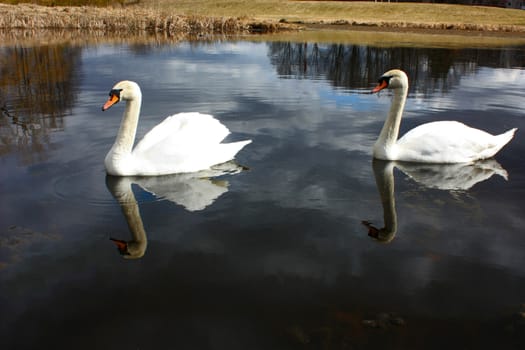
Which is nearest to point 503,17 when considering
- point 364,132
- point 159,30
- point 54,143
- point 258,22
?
point 258,22

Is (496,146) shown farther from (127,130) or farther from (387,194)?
(127,130)

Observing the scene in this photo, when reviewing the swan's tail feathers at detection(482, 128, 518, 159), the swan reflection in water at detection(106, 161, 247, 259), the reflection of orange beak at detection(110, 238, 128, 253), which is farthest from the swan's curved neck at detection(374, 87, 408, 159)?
the reflection of orange beak at detection(110, 238, 128, 253)

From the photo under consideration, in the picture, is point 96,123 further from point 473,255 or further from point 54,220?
point 473,255

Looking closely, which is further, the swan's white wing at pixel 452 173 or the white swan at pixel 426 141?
the white swan at pixel 426 141

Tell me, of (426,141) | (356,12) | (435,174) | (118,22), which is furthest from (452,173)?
(356,12)

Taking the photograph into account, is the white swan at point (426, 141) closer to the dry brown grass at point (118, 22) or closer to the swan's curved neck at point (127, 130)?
the swan's curved neck at point (127, 130)

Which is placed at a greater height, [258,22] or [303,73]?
[258,22]

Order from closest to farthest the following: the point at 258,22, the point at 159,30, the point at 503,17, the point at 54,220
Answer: the point at 54,220
the point at 159,30
the point at 258,22
the point at 503,17

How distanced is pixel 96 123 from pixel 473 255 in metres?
6.84

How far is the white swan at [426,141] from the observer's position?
693 centimetres

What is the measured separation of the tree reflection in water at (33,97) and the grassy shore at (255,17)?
1420cm

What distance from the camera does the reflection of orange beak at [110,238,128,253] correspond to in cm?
450

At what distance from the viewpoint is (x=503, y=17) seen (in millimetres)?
54719

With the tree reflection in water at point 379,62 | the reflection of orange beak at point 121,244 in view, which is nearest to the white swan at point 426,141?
the reflection of orange beak at point 121,244
